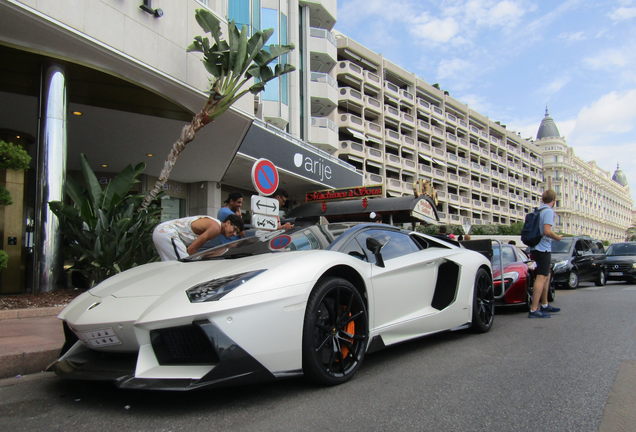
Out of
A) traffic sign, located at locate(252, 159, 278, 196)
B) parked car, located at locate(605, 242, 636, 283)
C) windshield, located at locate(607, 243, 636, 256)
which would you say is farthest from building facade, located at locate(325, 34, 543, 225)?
traffic sign, located at locate(252, 159, 278, 196)

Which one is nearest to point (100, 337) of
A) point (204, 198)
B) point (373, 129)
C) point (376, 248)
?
point (376, 248)

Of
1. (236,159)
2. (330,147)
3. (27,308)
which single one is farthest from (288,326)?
(330,147)

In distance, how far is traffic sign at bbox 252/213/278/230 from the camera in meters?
6.25

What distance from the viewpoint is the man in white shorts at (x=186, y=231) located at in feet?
16.1

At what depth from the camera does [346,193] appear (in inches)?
798

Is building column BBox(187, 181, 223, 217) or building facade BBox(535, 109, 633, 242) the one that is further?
building facade BBox(535, 109, 633, 242)

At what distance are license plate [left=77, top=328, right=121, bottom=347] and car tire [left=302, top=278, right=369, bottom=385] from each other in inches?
43.6

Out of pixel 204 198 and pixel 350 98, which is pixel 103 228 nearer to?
pixel 204 198

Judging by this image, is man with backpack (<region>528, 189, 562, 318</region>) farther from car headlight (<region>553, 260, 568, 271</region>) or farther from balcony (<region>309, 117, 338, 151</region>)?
balcony (<region>309, 117, 338, 151</region>)

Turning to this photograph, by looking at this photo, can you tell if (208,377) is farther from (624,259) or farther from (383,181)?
(383,181)

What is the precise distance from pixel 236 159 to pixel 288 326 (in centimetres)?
1292

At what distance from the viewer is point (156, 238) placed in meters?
5.29

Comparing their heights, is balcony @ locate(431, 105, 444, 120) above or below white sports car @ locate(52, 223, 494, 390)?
above

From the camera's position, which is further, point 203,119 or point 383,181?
point 383,181
